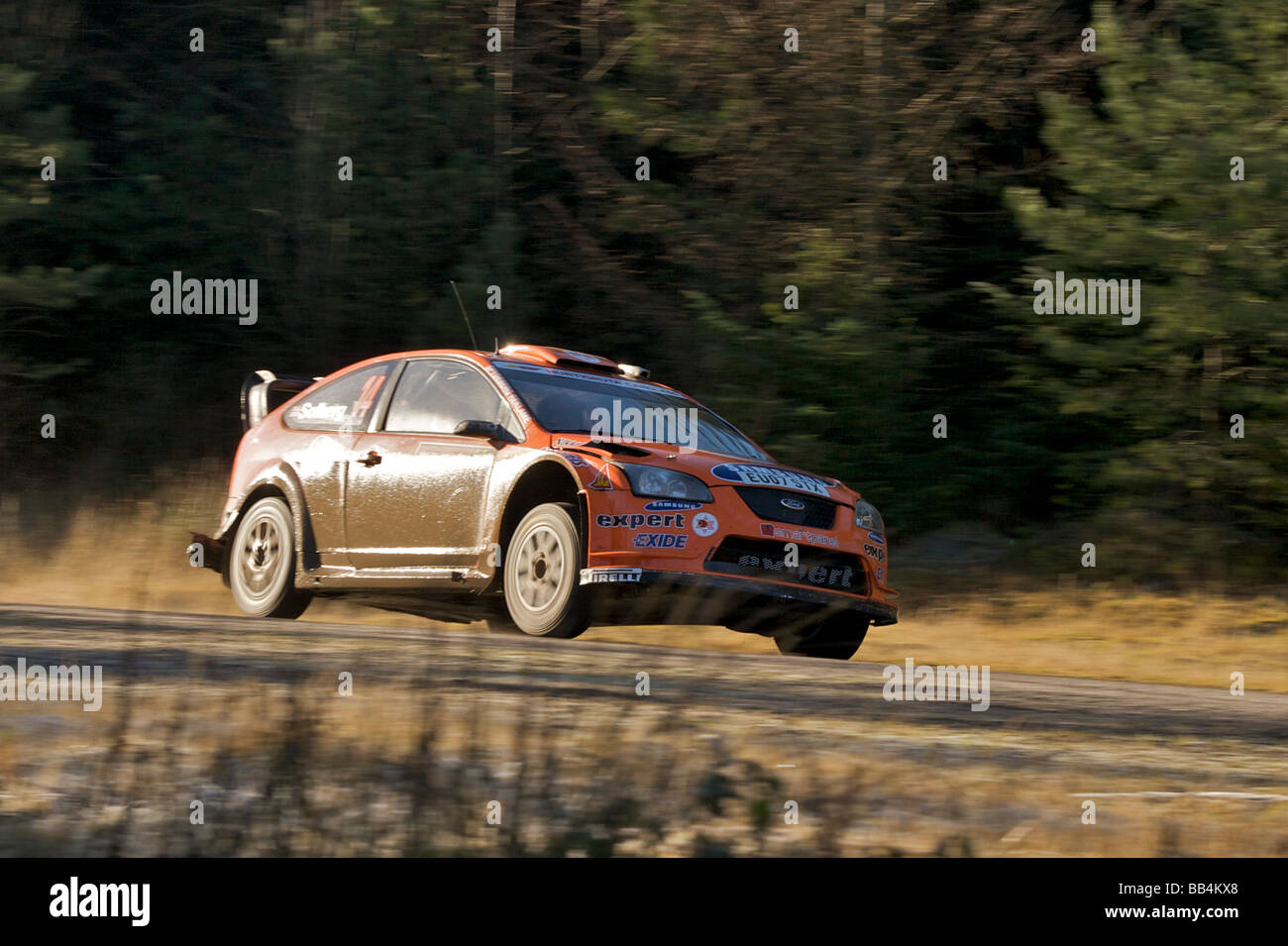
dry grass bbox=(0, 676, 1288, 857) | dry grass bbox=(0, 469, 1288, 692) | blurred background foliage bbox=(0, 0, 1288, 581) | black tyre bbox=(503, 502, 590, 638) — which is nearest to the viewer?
dry grass bbox=(0, 676, 1288, 857)

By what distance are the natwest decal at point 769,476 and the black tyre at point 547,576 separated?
809mm

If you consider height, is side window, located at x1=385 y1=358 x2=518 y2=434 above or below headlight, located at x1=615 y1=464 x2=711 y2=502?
above

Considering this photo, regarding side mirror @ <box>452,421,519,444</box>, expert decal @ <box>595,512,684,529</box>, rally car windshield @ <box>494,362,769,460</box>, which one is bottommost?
expert decal @ <box>595,512,684,529</box>

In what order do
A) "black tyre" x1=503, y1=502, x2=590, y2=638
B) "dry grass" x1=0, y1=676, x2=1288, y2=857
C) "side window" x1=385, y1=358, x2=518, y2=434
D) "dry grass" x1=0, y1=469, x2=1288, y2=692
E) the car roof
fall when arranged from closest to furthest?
"dry grass" x1=0, y1=676, x2=1288, y2=857 → "black tyre" x1=503, y1=502, x2=590, y2=638 → "side window" x1=385, y1=358, x2=518, y2=434 → the car roof → "dry grass" x1=0, y1=469, x2=1288, y2=692

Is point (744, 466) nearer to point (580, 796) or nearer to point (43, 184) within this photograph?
point (580, 796)

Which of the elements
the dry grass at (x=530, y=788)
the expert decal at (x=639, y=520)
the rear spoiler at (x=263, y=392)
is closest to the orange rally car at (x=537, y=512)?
the expert decal at (x=639, y=520)

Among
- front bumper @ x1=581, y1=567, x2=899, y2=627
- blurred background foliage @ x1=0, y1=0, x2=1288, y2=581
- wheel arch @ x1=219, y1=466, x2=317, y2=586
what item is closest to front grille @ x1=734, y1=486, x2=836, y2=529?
front bumper @ x1=581, y1=567, x2=899, y2=627

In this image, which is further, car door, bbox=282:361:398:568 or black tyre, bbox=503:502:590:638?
car door, bbox=282:361:398:568

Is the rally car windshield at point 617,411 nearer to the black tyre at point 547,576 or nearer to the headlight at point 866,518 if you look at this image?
the black tyre at point 547,576

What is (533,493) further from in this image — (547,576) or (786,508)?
(786,508)

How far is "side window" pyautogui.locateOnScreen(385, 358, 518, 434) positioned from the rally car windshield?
16 cm

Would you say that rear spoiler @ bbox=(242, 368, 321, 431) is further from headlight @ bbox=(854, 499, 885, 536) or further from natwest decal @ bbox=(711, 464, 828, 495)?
headlight @ bbox=(854, 499, 885, 536)

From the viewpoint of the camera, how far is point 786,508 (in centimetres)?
889

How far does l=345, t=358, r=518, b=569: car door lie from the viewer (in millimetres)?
9117
